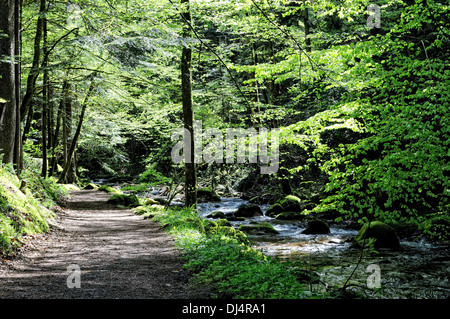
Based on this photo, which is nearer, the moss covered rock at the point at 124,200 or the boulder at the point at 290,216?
the boulder at the point at 290,216

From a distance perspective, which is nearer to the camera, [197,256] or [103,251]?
[197,256]

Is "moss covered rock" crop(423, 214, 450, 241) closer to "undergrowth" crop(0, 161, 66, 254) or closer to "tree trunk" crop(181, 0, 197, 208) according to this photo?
"tree trunk" crop(181, 0, 197, 208)

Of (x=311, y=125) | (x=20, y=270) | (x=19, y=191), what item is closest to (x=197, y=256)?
(x=20, y=270)

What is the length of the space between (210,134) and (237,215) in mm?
4697

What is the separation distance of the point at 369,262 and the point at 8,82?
1058 cm

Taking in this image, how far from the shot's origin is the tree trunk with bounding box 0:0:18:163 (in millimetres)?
8938

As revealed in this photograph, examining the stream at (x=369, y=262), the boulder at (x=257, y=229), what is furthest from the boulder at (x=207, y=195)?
the stream at (x=369, y=262)

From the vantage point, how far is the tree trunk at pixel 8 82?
8.94 m

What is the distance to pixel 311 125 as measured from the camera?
7125mm

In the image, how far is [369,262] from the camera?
818 cm

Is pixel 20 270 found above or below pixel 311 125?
Result: below

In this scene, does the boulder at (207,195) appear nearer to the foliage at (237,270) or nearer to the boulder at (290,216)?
the boulder at (290,216)

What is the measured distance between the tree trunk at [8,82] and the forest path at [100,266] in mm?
2747
